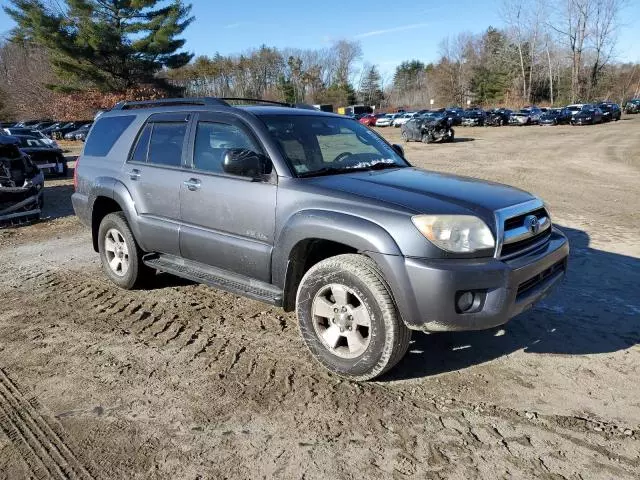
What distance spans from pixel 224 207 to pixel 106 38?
41.4 metres

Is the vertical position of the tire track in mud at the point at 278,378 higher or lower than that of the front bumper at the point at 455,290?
lower

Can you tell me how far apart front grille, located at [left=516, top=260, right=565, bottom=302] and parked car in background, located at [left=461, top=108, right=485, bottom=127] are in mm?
44332

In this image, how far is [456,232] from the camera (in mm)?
3072

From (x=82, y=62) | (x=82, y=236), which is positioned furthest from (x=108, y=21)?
(x=82, y=236)

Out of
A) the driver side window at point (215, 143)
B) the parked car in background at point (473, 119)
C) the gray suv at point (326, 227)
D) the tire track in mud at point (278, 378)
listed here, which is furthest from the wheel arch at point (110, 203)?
the parked car in background at point (473, 119)

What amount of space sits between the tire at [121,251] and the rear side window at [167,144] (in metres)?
0.81

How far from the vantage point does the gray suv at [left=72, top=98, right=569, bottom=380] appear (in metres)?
3.07

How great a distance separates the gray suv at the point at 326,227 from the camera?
3.07 meters

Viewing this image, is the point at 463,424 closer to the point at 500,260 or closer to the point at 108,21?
the point at 500,260

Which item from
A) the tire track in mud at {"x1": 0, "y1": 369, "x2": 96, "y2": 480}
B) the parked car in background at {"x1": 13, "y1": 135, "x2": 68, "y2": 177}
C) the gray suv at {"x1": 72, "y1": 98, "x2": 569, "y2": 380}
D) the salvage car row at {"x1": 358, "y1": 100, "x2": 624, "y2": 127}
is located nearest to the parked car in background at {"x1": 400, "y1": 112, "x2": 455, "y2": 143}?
the salvage car row at {"x1": 358, "y1": 100, "x2": 624, "y2": 127}

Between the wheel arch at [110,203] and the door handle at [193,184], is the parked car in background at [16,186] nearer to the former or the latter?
the wheel arch at [110,203]

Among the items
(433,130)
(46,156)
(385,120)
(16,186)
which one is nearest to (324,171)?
(16,186)

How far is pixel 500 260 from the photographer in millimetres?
3117

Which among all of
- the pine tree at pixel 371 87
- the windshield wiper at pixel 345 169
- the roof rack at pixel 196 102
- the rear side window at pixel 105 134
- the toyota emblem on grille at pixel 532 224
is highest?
the pine tree at pixel 371 87
